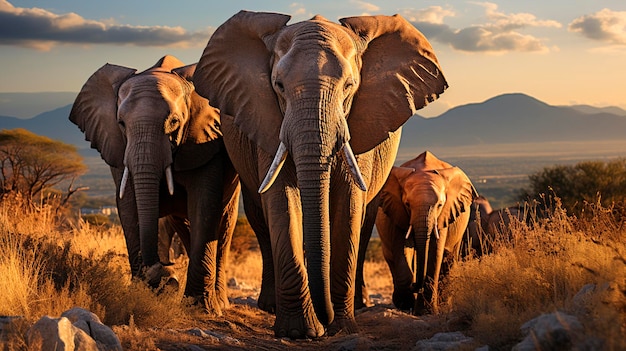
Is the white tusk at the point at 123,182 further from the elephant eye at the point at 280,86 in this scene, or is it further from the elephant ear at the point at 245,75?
the elephant eye at the point at 280,86

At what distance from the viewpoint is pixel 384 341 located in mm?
9711

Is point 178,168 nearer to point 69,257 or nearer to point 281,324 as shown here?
point 69,257

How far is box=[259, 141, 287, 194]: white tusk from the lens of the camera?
9.12 metres

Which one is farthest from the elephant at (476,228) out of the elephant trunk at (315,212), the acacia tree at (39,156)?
the acacia tree at (39,156)

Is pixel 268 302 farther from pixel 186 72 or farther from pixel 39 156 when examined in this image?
pixel 39 156

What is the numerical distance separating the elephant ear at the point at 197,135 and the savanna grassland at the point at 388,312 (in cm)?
155

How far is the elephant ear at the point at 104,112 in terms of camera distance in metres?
12.4

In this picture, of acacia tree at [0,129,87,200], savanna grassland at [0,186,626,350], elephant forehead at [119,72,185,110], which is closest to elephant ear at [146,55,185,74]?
elephant forehead at [119,72,185,110]

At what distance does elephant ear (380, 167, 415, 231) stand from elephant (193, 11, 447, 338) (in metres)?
3.09

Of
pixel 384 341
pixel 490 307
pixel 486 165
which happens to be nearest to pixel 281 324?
pixel 384 341

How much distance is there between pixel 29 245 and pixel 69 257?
2.19 ft

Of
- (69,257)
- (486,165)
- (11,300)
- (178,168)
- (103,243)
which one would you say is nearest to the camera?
(11,300)

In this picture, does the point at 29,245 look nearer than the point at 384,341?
No

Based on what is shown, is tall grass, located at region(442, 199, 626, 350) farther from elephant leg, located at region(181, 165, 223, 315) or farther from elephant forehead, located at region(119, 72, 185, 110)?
elephant forehead, located at region(119, 72, 185, 110)
